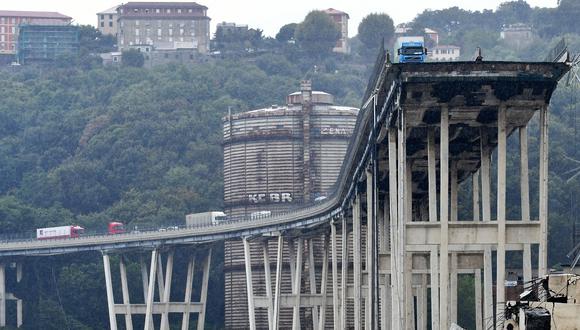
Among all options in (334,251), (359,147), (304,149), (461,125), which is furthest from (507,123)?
(304,149)

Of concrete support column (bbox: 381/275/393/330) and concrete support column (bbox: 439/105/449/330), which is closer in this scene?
concrete support column (bbox: 439/105/449/330)

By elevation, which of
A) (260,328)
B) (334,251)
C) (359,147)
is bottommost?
(260,328)

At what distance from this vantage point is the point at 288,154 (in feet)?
641

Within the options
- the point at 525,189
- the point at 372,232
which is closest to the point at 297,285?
the point at 372,232

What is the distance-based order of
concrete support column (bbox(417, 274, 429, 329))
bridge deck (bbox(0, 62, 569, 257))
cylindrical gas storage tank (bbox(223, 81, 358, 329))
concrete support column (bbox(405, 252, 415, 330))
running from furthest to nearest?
1. cylindrical gas storage tank (bbox(223, 81, 358, 329))
2. concrete support column (bbox(417, 274, 429, 329))
3. concrete support column (bbox(405, 252, 415, 330))
4. bridge deck (bbox(0, 62, 569, 257))

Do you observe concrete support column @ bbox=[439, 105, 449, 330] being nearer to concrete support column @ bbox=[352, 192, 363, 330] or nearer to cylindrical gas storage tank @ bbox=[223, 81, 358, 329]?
concrete support column @ bbox=[352, 192, 363, 330]

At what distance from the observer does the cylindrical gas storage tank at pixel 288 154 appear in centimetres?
19362

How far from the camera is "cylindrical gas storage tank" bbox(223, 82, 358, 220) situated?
635 ft

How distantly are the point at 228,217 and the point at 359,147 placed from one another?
7697 cm

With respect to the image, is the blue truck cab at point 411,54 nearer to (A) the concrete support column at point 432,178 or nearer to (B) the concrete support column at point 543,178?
(A) the concrete support column at point 432,178

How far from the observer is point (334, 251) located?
141 metres

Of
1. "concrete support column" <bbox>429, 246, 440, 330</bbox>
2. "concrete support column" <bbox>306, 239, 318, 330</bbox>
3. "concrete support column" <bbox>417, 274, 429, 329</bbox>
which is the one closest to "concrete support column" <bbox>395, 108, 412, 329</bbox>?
"concrete support column" <bbox>429, 246, 440, 330</bbox>

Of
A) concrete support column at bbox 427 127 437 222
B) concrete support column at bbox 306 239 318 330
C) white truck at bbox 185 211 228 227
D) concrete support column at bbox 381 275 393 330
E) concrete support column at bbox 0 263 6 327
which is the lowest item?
concrete support column at bbox 0 263 6 327

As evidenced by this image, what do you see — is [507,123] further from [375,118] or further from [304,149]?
[304,149]
